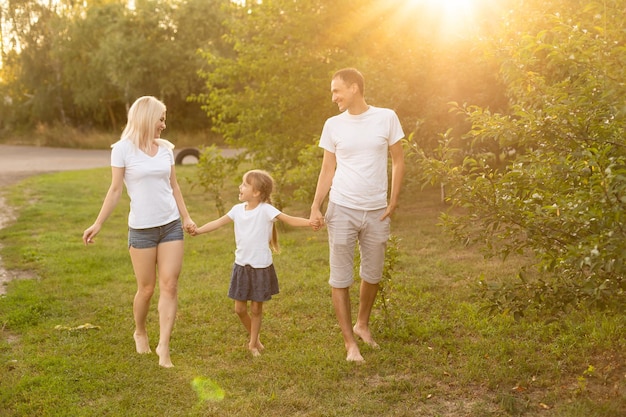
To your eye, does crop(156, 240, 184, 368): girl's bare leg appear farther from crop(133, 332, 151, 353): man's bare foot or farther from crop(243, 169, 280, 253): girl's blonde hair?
crop(243, 169, 280, 253): girl's blonde hair

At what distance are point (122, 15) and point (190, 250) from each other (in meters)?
28.0

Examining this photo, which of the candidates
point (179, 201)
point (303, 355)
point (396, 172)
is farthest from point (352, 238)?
point (179, 201)

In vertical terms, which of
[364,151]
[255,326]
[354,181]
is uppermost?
[364,151]

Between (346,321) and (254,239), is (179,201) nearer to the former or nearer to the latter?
(254,239)

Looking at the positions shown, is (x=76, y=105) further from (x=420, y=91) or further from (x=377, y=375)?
(x=377, y=375)

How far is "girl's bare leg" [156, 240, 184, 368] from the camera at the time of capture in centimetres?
543

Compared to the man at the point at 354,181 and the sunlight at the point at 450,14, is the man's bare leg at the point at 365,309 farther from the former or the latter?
the sunlight at the point at 450,14

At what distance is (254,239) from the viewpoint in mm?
5617

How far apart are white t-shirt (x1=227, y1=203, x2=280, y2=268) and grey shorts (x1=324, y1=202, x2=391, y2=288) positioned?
0.48 m

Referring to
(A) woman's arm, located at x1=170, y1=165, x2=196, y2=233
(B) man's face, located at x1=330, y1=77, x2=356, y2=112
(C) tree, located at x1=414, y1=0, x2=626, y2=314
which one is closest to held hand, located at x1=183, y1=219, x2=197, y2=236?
(A) woman's arm, located at x1=170, y1=165, x2=196, y2=233

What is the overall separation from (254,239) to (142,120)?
1265 mm

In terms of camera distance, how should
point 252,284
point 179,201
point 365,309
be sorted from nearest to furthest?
point 252,284
point 179,201
point 365,309

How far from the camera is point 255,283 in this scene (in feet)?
18.5

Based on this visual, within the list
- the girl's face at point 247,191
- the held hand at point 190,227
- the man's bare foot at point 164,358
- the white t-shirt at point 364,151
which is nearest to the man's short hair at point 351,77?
the white t-shirt at point 364,151
